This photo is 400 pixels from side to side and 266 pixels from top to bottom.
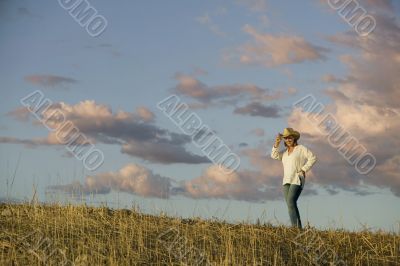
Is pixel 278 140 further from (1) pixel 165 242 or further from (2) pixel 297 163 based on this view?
(1) pixel 165 242

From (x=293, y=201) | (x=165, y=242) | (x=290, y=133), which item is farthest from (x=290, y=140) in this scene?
(x=165, y=242)

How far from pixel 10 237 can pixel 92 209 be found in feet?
11.2

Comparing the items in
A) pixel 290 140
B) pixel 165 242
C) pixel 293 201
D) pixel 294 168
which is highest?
pixel 290 140

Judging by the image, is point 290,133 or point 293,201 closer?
point 293,201

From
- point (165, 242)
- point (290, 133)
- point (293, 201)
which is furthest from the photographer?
point (290, 133)

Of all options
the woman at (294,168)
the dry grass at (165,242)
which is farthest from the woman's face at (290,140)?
the dry grass at (165,242)

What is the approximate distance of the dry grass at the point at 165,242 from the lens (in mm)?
11242

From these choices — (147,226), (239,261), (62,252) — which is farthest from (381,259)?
(62,252)

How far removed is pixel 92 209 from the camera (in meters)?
15.2

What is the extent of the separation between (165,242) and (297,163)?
4.10 meters

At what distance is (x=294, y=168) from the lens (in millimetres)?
14641

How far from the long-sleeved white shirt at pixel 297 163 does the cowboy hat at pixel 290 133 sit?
0.27 meters

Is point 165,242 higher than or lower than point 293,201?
lower

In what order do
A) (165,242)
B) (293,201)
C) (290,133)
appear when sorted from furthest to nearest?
(290,133) < (293,201) < (165,242)
